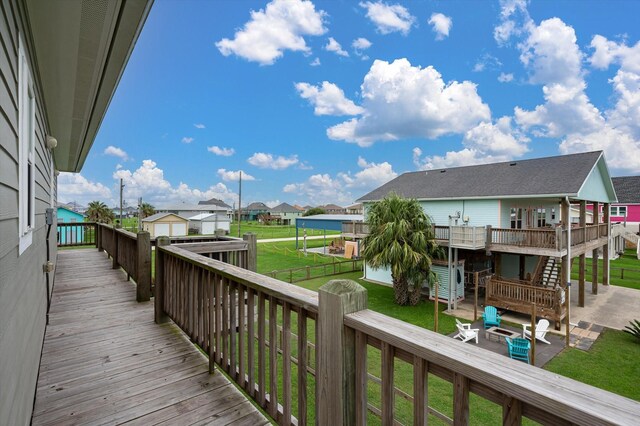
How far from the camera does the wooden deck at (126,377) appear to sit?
2225mm

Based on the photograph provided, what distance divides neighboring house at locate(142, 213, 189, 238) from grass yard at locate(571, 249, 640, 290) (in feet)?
104

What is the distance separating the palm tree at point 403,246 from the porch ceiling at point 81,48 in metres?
9.71

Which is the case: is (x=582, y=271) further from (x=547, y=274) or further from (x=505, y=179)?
(x=505, y=179)

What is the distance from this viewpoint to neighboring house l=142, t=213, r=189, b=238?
1191 inches

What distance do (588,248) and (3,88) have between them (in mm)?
17021

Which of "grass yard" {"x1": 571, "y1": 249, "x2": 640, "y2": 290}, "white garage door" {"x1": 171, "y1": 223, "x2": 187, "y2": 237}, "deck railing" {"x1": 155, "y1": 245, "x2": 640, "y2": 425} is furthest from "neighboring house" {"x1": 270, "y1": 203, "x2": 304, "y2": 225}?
"deck railing" {"x1": 155, "y1": 245, "x2": 640, "y2": 425}

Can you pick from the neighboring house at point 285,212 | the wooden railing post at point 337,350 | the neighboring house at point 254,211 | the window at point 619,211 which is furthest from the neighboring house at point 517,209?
the neighboring house at point 254,211

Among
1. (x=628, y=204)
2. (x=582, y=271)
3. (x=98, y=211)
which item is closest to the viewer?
(x=582, y=271)

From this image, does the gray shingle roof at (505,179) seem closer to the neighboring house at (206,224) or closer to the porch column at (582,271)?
the porch column at (582,271)

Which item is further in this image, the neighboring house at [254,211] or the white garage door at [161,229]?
the neighboring house at [254,211]

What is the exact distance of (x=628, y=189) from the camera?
91.3 ft

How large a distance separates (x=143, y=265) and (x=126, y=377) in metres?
2.28

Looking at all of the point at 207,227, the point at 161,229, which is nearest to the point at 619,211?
the point at 207,227

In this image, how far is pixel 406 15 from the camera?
20078 mm
